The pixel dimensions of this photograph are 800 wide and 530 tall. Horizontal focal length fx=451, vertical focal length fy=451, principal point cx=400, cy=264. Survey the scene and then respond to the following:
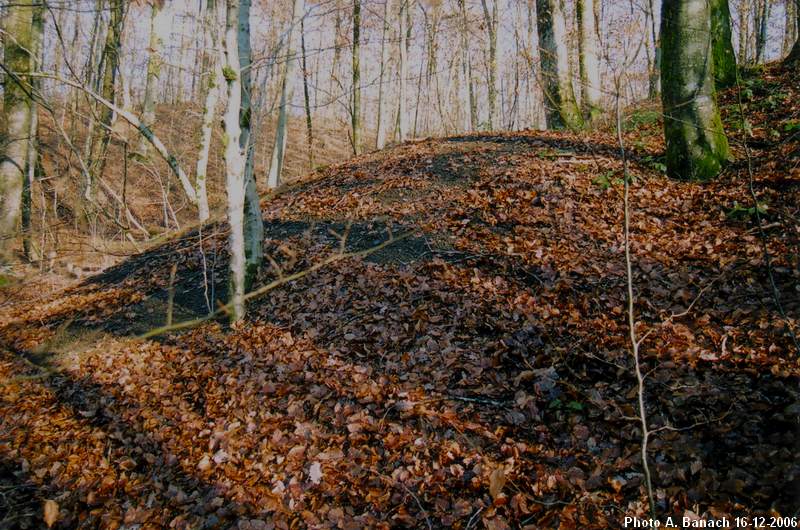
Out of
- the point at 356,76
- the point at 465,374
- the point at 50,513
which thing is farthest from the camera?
the point at 356,76

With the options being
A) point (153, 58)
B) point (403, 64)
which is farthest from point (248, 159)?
point (403, 64)

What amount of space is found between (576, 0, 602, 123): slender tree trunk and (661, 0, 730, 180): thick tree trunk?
362cm

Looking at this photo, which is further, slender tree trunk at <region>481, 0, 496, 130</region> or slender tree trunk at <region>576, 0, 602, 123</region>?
slender tree trunk at <region>481, 0, 496, 130</region>

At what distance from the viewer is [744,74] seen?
898cm

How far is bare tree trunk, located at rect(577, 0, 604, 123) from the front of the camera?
31.8 ft

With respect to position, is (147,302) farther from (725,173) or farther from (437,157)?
(725,173)

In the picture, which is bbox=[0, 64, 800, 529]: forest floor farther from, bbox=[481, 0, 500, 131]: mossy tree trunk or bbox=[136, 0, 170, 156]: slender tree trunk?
bbox=[481, 0, 500, 131]: mossy tree trunk

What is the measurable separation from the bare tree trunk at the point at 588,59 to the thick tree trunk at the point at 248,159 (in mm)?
7165

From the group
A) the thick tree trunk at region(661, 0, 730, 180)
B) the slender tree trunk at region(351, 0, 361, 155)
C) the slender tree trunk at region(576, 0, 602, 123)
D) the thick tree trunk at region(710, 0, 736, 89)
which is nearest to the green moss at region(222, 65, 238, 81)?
the thick tree trunk at region(661, 0, 730, 180)

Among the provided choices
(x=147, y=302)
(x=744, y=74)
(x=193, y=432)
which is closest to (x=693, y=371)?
(x=193, y=432)

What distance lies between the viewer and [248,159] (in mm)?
6262

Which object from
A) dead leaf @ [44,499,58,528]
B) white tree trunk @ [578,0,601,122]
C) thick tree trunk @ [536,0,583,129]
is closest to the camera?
dead leaf @ [44,499,58,528]

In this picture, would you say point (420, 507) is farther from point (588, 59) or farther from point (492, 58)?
point (492, 58)

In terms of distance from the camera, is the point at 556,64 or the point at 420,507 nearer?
the point at 420,507
